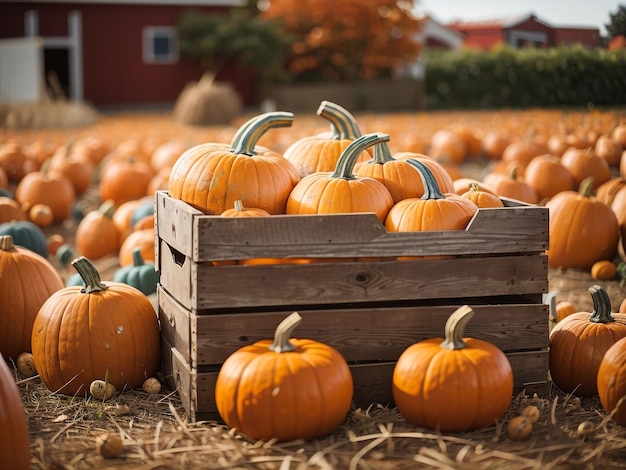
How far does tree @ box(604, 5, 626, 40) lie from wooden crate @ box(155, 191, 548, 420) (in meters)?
3.48

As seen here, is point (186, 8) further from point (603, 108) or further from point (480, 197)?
point (480, 197)

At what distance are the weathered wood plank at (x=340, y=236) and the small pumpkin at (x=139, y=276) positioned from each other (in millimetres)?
1501

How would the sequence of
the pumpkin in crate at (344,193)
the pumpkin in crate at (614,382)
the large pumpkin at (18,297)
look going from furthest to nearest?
the large pumpkin at (18,297) → the pumpkin in crate at (344,193) → the pumpkin in crate at (614,382)

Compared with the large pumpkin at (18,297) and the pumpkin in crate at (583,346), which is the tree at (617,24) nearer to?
the pumpkin in crate at (583,346)

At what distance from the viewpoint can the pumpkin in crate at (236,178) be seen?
3455mm

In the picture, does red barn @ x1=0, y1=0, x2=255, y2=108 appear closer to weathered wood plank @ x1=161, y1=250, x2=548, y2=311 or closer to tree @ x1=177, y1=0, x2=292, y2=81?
tree @ x1=177, y1=0, x2=292, y2=81

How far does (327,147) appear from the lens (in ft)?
12.9

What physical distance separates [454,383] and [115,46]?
2089 cm

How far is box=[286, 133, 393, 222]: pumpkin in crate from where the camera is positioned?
3.34 m

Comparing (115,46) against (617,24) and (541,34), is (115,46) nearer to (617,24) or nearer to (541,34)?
(541,34)

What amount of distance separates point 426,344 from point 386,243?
1.34 feet

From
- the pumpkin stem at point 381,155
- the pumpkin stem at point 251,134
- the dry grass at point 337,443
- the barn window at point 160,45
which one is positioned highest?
the barn window at point 160,45

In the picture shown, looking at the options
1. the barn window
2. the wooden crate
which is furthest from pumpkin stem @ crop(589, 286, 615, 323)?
the barn window

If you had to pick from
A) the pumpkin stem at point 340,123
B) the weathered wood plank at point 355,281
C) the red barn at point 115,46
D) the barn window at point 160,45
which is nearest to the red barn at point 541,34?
the pumpkin stem at point 340,123
